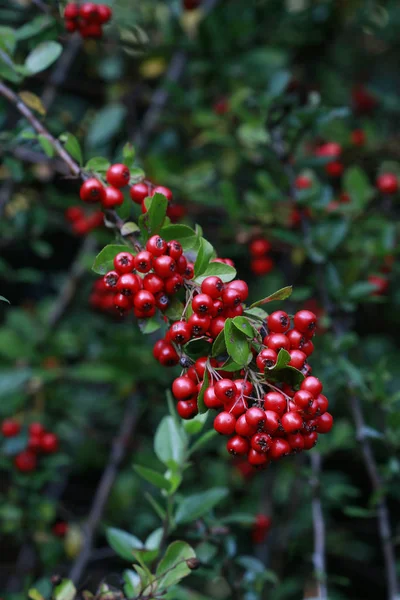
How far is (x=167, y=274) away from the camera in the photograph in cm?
124

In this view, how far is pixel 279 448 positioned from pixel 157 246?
0.50 metres

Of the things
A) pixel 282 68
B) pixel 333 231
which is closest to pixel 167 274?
pixel 333 231

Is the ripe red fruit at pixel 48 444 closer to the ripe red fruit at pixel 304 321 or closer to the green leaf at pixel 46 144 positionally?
the green leaf at pixel 46 144

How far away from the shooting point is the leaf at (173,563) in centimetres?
135

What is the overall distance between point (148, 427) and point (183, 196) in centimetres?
146

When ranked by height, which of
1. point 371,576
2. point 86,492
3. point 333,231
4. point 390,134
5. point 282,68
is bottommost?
point 371,576

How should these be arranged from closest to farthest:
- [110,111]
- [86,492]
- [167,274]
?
[167,274], [110,111], [86,492]

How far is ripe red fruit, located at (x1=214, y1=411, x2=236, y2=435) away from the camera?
3.82ft

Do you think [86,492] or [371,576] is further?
[86,492]

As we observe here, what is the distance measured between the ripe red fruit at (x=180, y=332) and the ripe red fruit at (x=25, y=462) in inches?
69.3

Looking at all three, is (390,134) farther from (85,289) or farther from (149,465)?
(149,465)

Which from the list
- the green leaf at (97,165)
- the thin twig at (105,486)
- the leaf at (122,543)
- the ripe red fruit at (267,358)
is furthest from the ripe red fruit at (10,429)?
the ripe red fruit at (267,358)

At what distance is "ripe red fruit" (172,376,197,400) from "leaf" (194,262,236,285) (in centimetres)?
23

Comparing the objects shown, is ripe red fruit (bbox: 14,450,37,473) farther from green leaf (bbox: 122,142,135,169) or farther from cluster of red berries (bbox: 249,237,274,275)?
green leaf (bbox: 122,142,135,169)
